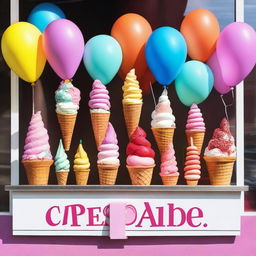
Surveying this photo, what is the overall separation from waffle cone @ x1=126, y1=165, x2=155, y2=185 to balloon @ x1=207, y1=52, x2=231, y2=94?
0.73 m

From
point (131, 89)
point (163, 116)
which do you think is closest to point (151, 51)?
point (131, 89)

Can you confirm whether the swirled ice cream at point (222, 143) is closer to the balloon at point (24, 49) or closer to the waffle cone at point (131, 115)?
the waffle cone at point (131, 115)

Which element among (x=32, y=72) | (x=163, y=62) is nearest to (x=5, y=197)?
(x=32, y=72)

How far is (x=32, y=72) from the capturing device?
409 centimetres

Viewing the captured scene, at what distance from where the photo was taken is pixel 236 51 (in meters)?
3.88

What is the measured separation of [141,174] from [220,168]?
21.6 inches

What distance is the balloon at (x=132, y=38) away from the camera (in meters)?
4.03

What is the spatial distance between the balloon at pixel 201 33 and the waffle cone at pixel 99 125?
0.76 meters

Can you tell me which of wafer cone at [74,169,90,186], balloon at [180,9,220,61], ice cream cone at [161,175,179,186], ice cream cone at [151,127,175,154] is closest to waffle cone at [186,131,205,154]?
ice cream cone at [151,127,175,154]

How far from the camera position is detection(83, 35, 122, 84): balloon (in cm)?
397

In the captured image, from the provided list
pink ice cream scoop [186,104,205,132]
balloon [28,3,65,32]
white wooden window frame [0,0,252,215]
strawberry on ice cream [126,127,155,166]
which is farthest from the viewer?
white wooden window frame [0,0,252,215]

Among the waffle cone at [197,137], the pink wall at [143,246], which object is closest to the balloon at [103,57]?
the waffle cone at [197,137]

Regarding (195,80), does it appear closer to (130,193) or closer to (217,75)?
(217,75)

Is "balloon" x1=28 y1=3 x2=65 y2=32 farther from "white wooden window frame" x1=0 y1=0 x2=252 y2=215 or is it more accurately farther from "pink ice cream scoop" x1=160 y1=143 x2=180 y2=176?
"pink ice cream scoop" x1=160 y1=143 x2=180 y2=176
